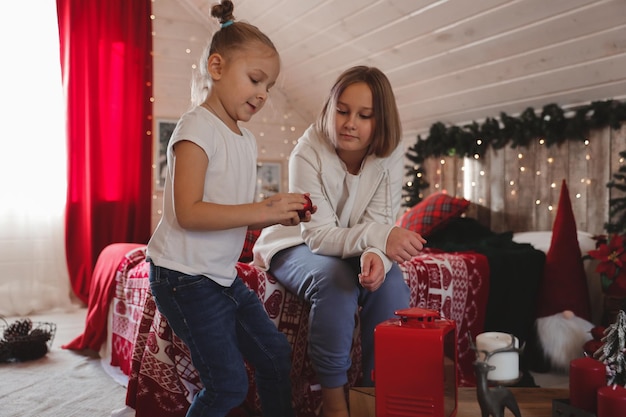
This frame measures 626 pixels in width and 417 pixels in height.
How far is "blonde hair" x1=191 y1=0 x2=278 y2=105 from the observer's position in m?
1.38

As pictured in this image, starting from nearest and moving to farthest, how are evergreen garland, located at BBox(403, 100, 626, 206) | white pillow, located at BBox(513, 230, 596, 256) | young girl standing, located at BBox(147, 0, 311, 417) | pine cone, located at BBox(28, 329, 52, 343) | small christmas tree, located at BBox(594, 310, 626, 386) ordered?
small christmas tree, located at BBox(594, 310, 626, 386)
young girl standing, located at BBox(147, 0, 311, 417)
pine cone, located at BBox(28, 329, 52, 343)
white pillow, located at BBox(513, 230, 596, 256)
evergreen garland, located at BBox(403, 100, 626, 206)

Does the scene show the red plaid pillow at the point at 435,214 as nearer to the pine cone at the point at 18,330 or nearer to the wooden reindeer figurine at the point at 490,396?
the pine cone at the point at 18,330

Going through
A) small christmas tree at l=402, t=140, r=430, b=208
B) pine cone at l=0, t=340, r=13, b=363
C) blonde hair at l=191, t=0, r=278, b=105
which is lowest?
pine cone at l=0, t=340, r=13, b=363

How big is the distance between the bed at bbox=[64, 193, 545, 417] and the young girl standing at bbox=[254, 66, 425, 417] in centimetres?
22

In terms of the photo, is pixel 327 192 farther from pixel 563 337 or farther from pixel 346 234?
pixel 563 337

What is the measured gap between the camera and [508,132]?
3393mm

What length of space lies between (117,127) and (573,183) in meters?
3.02

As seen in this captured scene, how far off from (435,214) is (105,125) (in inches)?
95.6

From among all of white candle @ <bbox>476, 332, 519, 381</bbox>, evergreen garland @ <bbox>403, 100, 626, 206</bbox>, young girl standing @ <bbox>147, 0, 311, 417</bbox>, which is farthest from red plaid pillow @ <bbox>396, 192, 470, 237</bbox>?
white candle @ <bbox>476, 332, 519, 381</bbox>

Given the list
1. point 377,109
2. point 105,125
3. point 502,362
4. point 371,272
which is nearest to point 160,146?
point 105,125

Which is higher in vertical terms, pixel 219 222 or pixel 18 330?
pixel 219 222

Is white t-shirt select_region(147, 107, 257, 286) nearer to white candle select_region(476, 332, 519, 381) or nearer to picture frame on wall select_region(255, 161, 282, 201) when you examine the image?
white candle select_region(476, 332, 519, 381)

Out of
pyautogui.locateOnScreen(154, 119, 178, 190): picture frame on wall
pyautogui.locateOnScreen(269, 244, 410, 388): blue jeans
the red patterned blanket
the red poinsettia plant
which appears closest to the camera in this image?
pyautogui.locateOnScreen(269, 244, 410, 388): blue jeans

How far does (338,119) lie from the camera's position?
1810 mm
